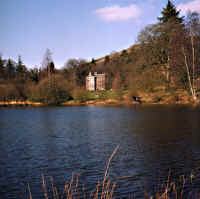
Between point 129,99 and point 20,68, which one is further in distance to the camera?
point 20,68

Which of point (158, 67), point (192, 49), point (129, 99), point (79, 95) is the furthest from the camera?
point (79, 95)

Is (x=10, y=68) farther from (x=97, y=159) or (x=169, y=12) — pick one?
(x=97, y=159)

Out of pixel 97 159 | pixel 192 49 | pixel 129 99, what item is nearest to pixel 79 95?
pixel 129 99

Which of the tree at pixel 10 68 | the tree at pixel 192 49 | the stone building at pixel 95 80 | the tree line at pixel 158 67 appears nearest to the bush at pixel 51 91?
the tree line at pixel 158 67

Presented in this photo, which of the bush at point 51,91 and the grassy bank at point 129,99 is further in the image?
the bush at point 51,91

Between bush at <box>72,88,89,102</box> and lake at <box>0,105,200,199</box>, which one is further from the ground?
bush at <box>72,88,89,102</box>

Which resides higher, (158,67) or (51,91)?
(158,67)

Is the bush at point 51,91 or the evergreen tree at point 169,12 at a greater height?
the evergreen tree at point 169,12

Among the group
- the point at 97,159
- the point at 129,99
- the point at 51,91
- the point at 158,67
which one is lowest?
the point at 97,159

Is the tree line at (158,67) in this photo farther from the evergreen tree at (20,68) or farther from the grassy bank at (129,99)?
the evergreen tree at (20,68)

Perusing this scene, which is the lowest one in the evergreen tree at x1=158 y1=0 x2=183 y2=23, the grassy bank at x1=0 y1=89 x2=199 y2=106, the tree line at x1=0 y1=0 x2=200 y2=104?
the grassy bank at x1=0 y1=89 x2=199 y2=106

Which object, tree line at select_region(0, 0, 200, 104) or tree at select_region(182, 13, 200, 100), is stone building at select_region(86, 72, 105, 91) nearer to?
tree line at select_region(0, 0, 200, 104)

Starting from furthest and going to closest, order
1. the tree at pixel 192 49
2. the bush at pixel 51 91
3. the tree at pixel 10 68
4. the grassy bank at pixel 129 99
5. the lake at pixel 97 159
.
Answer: the tree at pixel 10 68 < the bush at pixel 51 91 < the grassy bank at pixel 129 99 < the tree at pixel 192 49 < the lake at pixel 97 159

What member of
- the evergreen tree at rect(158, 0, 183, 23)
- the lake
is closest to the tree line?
the evergreen tree at rect(158, 0, 183, 23)
